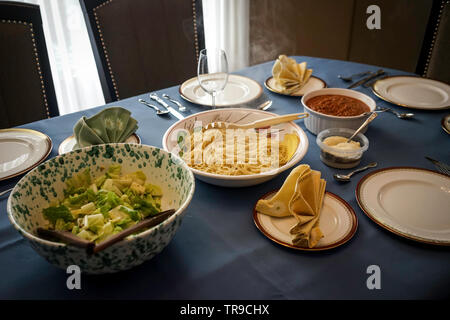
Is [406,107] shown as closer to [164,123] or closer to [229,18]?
[164,123]

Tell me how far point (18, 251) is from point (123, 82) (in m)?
1.05

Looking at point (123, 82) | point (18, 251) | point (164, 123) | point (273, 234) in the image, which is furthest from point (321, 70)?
point (18, 251)

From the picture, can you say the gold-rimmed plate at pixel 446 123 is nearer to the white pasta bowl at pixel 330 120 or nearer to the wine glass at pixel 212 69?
the white pasta bowl at pixel 330 120

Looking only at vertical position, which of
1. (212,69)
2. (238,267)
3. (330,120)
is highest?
(212,69)

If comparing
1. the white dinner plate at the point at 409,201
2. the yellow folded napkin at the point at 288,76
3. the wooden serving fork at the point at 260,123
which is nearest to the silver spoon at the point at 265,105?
the yellow folded napkin at the point at 288,76

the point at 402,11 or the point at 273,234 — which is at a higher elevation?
the point at 402,11

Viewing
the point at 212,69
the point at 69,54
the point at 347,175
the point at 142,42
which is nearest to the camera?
the point at 347,175

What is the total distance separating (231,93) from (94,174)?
678 millimetres

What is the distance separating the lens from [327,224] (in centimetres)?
74

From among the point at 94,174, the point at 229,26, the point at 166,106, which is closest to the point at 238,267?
the point at 94,174

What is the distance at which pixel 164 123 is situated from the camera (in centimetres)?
115

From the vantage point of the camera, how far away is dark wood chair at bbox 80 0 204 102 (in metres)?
1.52

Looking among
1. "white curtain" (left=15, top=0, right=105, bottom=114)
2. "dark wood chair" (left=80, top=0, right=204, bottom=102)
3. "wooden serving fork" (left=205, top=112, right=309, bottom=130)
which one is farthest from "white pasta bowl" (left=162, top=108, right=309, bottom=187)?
"white curtain" (left=15, top=0, right=105, bottom=114)

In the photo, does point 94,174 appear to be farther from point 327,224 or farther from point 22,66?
point 22,66
